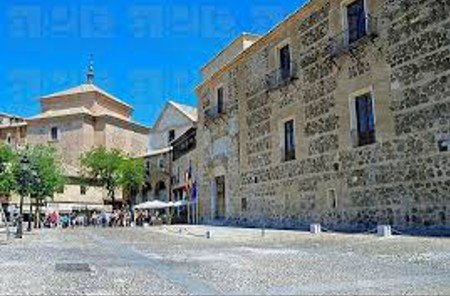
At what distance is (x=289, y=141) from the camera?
800 inches

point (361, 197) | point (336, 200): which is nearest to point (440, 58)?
point (361, 197)

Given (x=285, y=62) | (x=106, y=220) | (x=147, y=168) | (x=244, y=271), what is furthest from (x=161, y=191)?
(x=244, y=271)

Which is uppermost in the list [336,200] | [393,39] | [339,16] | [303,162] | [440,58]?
[339,16]

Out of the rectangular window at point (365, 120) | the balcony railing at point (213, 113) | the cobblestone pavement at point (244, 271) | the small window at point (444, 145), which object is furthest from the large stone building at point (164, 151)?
the cobblestone pavement at point (244, 271)

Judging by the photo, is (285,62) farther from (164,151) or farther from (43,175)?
(164,151)

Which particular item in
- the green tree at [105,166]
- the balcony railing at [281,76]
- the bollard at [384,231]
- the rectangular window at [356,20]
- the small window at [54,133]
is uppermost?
the small window at [54,133]

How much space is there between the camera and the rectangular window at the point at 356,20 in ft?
53.4

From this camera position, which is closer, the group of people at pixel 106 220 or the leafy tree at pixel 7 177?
the leafy tree at pixel 7 177

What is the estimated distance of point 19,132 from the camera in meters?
54.2

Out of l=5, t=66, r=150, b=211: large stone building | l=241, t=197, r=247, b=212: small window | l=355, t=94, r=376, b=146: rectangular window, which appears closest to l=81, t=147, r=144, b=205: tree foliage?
A: l=5, t=66, r=150, b=211: large stone building

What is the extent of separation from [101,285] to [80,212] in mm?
40673

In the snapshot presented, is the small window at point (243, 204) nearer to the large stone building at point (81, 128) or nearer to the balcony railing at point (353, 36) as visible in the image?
the balcony railing at point (353, 36)

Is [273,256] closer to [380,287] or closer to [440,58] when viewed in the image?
[380,287]

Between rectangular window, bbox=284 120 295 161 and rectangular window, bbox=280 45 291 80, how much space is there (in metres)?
1.92
